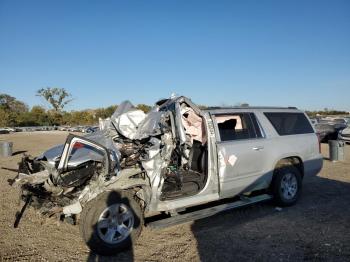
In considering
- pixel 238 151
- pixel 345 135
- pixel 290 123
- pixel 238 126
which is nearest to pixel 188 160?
pixel 238 151

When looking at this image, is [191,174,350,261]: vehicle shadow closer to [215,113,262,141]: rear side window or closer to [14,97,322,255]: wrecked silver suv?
[14,97,322,255]: wrecked silver suv

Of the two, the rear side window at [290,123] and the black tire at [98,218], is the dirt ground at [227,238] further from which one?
the rear side window at [290,123]

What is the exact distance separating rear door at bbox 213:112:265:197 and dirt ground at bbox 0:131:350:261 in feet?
2.24

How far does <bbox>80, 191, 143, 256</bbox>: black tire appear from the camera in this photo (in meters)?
4.36

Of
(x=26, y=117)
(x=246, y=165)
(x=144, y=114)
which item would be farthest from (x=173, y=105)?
(x=26, y=117)

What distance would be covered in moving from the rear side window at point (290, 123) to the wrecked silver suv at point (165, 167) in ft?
0.08

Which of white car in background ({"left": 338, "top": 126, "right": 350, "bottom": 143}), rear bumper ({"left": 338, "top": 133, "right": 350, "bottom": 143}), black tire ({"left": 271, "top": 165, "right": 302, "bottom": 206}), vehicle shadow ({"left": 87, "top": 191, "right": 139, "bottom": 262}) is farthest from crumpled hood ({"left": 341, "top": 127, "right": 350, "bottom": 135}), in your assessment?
vehicle shadow ({"left": 87, "top": 191, "right": 139, "bottom": 262})

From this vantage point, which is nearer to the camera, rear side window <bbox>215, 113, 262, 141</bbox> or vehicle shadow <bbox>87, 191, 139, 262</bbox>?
vehicle shadow <bbox>87, 191, 139, 262</bbox>

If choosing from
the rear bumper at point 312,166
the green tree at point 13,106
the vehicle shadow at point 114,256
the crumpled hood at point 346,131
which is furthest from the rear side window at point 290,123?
the green tree at point 13,106

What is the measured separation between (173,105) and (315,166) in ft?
11.1

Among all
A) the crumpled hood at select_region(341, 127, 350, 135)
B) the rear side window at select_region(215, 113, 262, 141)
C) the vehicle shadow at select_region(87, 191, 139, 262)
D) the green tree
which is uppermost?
the green tree

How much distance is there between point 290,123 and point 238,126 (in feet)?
4.24

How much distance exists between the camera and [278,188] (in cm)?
639

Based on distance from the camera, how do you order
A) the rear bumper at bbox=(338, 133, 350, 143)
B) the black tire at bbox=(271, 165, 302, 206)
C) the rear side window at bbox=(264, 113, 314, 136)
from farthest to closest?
1. the rear bumper at bbox=(338, 133, 350, 143)
2. the rear side window at bbox=(264, 113, 314, 136)
3. the black tire at bbox=(271, 165, 302, 206)
